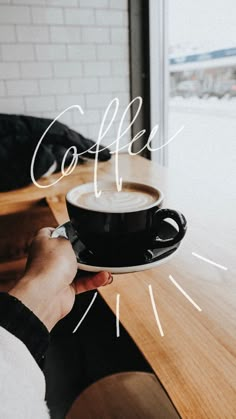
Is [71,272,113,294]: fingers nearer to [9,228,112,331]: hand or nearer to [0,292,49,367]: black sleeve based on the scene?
[9,228,112,331]: hand

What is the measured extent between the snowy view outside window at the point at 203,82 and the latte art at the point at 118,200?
1367 millimetres

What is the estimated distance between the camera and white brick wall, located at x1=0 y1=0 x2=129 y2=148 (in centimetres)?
228

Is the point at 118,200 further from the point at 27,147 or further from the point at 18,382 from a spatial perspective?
the point at 27,147

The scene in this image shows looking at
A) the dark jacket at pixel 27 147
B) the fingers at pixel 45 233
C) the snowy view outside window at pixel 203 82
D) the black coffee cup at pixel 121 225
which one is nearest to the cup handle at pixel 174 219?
the black coffee cup at pixel 121 225

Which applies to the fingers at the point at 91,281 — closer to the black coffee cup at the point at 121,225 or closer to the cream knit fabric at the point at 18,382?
the black coffee cup at the point at 121,225

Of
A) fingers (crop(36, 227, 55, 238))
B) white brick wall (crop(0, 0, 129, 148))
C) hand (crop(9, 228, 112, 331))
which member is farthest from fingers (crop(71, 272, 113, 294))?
white brick wall (crop(0, 0, 129, 148))

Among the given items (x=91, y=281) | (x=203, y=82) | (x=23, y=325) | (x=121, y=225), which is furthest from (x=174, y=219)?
(x=203, y=82)

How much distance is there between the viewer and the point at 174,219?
709 millimetres

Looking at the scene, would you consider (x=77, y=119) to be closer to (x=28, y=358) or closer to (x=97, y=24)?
(x=97, y=24)

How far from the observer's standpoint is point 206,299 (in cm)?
70

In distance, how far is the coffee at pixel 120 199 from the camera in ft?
2.49

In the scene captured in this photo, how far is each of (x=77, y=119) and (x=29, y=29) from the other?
0.61m

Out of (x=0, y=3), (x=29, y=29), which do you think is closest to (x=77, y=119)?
(x=29, y=29)

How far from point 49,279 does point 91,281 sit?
9 cm
